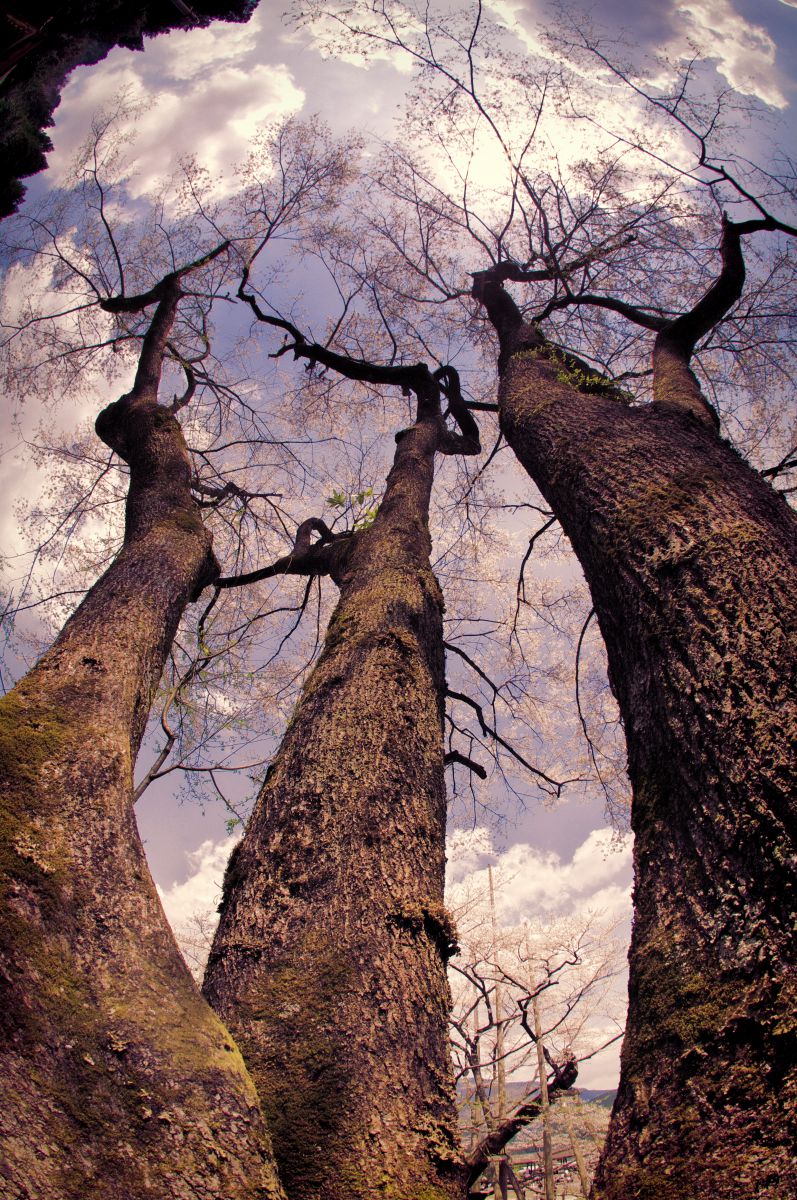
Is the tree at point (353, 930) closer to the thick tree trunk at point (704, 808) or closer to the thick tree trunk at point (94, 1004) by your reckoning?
the thick tree trunk at point (94, 1004)

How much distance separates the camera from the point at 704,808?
47.3 inches

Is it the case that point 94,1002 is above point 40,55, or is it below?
below

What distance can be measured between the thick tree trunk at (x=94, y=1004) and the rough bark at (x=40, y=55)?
2.80 m

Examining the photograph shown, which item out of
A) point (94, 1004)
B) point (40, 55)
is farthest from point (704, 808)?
point (40, 55)

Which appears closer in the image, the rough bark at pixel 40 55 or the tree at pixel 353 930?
the tree at pixel 353 930

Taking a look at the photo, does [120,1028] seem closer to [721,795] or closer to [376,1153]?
[376,1153]

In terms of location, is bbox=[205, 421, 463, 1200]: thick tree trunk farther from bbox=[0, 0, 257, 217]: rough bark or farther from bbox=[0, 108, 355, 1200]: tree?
bbox=[0, 0, 257, 217]: rough bark

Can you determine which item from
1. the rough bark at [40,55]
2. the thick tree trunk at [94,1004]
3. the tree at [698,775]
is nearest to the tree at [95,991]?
the thick tree trunk at [94,1004]

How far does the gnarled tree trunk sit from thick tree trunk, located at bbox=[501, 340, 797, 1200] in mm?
673

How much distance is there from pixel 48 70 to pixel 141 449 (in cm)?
205

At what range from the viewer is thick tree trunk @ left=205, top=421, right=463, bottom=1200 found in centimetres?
113

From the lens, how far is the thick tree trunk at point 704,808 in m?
0.87

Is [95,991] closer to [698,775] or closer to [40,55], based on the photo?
[698,775]

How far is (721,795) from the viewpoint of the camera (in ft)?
3.88
